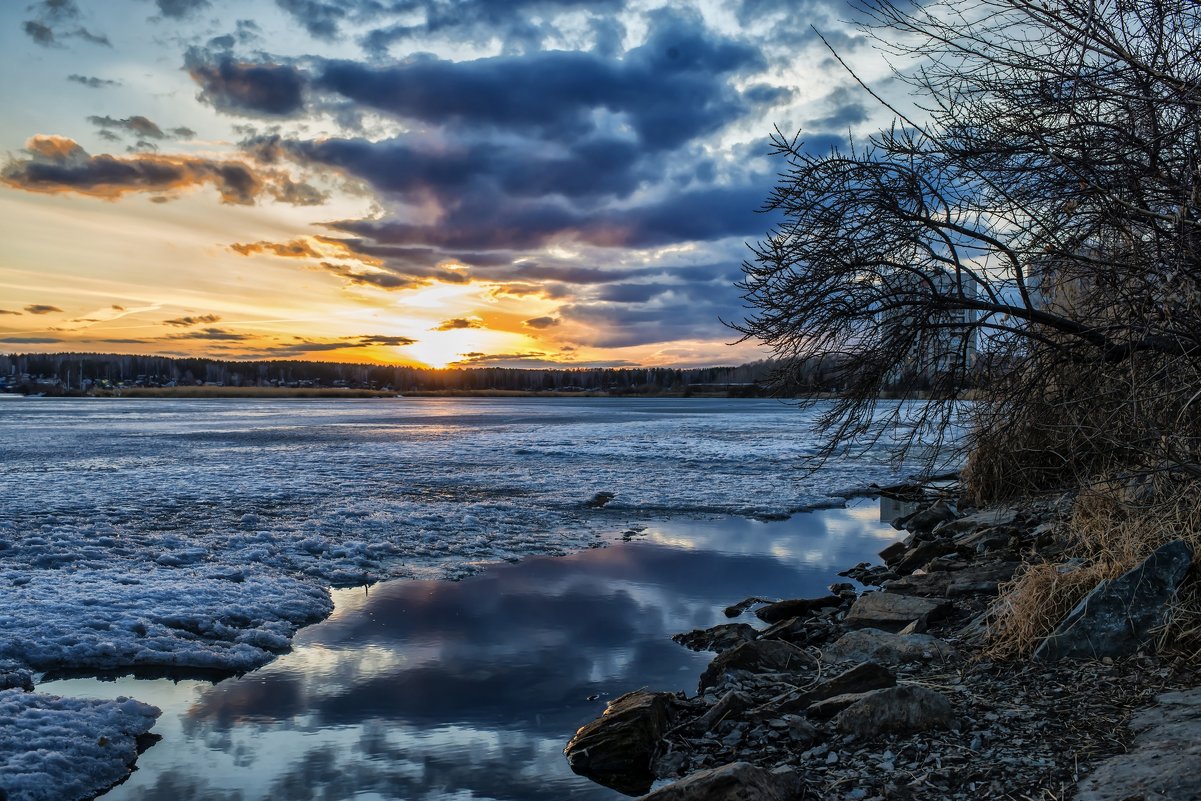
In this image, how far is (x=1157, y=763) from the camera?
152 inches

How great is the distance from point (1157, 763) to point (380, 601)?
767 centimetres

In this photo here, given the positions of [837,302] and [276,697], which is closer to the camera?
[276,697]

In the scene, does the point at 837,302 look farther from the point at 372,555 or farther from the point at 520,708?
the point at 372,555

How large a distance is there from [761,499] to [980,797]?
45.4 ft

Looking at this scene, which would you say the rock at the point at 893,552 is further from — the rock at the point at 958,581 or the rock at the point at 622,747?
the rock at the point at 622,747

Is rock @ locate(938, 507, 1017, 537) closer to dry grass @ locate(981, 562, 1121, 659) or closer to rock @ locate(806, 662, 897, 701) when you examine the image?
dry grass @ locate(981, 562, 1121, 659)

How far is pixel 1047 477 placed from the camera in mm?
13352

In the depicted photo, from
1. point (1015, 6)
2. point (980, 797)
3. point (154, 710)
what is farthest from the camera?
point (154, 710)

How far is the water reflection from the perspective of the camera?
515 centimetres

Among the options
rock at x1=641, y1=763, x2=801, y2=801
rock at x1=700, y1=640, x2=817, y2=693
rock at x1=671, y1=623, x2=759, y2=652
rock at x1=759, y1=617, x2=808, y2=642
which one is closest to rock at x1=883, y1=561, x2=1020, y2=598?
rock at x1=759, y1=617, x2=808, y2=642

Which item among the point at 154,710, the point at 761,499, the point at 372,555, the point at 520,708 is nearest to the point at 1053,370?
the point at 520,708

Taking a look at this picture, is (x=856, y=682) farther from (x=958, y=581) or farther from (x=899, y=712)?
(x=958, y=581)

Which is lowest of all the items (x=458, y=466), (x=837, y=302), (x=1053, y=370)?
(x=458, y=466)

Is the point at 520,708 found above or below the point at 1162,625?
below
